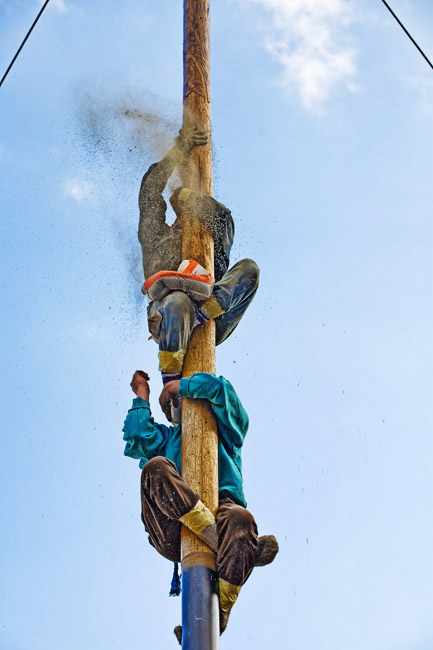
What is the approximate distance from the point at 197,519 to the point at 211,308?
1.51m

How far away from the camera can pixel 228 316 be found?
545 cm

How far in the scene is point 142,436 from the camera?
16.0ft

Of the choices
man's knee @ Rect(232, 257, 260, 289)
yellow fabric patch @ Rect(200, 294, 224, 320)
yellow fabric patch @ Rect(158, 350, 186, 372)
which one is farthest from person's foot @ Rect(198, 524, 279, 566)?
man's knee @ Rect(232, 257, 260, 289)

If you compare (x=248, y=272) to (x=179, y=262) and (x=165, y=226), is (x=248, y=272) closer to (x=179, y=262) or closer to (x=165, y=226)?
(x=179, y=262)

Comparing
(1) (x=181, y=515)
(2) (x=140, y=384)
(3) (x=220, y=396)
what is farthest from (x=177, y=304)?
(1) (x=181, y=515)

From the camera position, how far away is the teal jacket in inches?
184

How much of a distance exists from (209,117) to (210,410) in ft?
8.23

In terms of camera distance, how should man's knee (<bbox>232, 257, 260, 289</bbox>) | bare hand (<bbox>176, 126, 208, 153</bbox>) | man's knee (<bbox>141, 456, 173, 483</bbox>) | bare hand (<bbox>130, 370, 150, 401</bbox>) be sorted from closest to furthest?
man's knee (<bbox>141, 456, 173, 483</bbox>)
bare hand (<bbox>130, 370, 150, 401</bbox>)
man's knee (<bbox>232, 257, 260, 289</bbox>)
bare hand (<bbox>176, 126, 208, 153</bbox>)

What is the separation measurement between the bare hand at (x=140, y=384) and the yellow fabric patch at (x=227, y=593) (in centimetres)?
129

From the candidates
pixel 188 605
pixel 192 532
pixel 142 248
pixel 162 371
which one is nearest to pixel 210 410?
pixel 162 371

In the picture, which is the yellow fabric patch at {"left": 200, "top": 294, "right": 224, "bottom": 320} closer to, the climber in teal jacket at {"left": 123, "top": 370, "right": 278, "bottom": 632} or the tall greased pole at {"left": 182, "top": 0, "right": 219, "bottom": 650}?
the tall greased pole at {"left": 182, "top": 0, "right": 219, "bottom": 650}

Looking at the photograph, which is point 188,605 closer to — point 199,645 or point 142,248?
point 199,645

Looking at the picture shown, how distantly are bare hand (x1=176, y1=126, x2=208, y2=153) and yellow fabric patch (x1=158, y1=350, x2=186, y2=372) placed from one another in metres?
1.72

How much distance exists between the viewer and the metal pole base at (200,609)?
12.8 feet
